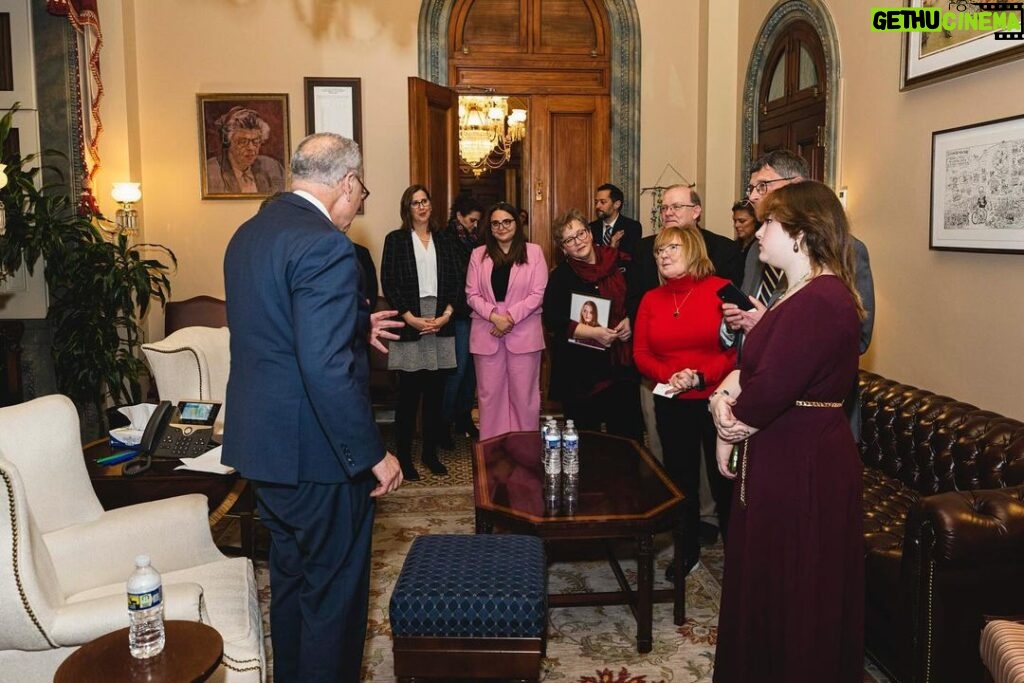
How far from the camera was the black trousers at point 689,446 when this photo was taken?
12.6 feet

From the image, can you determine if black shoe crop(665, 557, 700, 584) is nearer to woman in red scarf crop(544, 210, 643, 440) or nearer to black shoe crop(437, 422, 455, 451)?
woman in red scarf crop(544, 210, 643, 440)

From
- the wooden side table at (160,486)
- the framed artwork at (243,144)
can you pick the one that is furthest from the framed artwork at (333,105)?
the wooden side table at (160,486)

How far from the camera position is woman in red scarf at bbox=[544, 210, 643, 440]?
4.66 metres

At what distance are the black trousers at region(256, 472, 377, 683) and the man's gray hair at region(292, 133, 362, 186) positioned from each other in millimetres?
873

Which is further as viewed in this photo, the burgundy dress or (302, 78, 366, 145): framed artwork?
(302, 78, 366, 145): framed artwork

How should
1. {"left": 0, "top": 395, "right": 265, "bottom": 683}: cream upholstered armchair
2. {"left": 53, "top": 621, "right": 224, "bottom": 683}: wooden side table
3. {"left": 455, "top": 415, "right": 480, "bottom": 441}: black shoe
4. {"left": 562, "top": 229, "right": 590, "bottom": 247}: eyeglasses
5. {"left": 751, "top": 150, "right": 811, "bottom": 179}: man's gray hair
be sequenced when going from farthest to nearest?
{"left": 455, "top": 415, "right": 480, "bottom": 441}: black shoe, {"left": 562, "top": 229, "right": 590, "bottom": 247}: eyeglasses, {"left": 751, "top": 150, "right": 811, "bottom": 179}: man's gray hair, {"left": 0, "top": 395, "right": 265, "bottom": 683}: cream upholstered armchair, {"left": 53, "top": 621, "right": 224, "bottom": 683}: wooden side table

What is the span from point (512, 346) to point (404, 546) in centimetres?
139

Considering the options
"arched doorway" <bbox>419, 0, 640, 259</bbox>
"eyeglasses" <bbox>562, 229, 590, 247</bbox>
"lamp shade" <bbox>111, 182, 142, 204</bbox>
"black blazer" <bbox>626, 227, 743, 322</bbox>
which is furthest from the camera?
"arched doorway" <bbox>419, 0, 640, 259</bbox>

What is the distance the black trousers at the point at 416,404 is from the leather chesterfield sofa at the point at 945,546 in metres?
2.90

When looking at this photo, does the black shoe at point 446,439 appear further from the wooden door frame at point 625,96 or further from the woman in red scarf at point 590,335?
the wooden door frame at point 625,96

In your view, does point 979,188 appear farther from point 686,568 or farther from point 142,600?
point 142,600

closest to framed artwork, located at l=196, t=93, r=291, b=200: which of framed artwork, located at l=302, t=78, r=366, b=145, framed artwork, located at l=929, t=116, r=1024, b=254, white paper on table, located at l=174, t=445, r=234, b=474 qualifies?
framed artwork, located at l=302, t=78, r=366, b=145

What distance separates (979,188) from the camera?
12.5ft

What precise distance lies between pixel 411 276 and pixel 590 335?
4.60 feet
